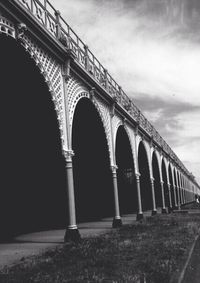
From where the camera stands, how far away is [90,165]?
22.9 m

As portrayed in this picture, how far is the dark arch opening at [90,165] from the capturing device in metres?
17.2

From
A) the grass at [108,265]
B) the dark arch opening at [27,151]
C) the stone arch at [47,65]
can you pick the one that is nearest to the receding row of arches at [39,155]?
the dark arch opening at [27,151]

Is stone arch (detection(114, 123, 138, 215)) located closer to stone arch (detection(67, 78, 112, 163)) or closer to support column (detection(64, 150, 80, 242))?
stone arch (detection(67, 78, 112, 163))

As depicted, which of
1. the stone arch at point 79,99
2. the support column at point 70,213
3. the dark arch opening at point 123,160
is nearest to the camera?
the support column at point 70,213

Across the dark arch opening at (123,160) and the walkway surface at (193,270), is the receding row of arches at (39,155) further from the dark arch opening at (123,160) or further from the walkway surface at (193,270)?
the walkway surface at (193,270)

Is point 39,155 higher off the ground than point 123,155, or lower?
lower

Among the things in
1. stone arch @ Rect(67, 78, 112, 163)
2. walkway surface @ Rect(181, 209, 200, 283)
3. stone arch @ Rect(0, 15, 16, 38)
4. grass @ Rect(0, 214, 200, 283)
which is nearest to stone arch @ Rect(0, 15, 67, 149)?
stone arch @ Rect(0, 15, 16, 38)

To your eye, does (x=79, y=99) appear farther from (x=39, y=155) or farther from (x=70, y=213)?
(x=70, y=213)

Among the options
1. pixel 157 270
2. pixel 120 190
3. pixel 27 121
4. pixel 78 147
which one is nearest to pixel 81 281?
pixel 157 270

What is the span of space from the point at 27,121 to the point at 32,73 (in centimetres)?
308

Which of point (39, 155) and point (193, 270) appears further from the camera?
point (39, 155)

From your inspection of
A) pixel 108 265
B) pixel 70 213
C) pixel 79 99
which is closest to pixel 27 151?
pixel 79 99

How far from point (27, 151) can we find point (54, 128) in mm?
4929

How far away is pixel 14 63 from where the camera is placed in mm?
10648
